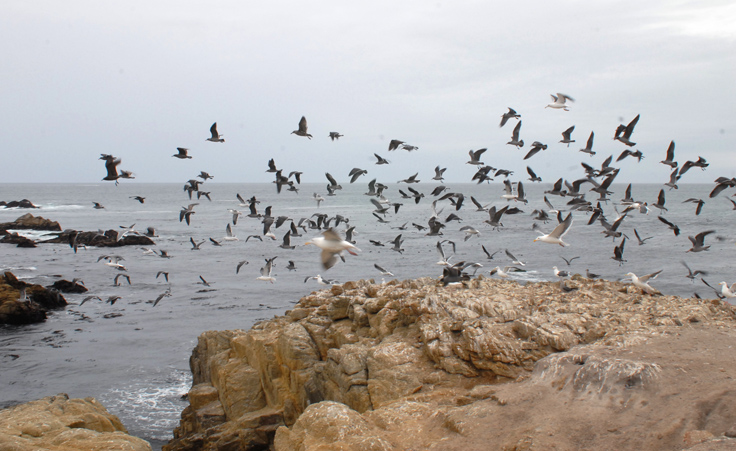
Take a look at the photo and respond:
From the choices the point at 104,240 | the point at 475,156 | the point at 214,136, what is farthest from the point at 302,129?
the point at 104,240

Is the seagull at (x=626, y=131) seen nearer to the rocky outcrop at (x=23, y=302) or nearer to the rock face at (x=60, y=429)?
the rock face at (x=60, y=429)

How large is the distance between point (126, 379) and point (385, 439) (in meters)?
14.4

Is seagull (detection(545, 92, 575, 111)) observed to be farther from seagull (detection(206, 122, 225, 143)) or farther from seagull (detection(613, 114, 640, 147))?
seagull (detection(206, 122, 225, 143))

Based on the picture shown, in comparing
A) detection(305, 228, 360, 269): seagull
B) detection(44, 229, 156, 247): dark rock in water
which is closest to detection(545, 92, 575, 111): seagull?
detection(305, 228, 360, 269): seagull

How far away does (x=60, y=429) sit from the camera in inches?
401

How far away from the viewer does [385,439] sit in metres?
7.17

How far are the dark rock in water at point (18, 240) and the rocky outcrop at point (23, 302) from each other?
26096 mm

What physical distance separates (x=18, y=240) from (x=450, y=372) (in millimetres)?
53915

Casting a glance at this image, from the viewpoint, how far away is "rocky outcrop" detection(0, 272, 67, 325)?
23.7 metres

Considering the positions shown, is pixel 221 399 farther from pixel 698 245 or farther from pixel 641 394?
pixel 698 245

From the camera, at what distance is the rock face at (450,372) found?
6797 millimetres

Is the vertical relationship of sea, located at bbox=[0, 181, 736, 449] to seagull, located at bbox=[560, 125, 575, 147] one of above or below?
below

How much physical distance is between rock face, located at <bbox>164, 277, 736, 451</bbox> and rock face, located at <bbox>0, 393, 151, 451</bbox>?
2275mm

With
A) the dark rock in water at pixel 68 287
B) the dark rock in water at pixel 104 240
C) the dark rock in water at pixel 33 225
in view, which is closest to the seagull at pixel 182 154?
the dark rock in water at pixel 68 287
